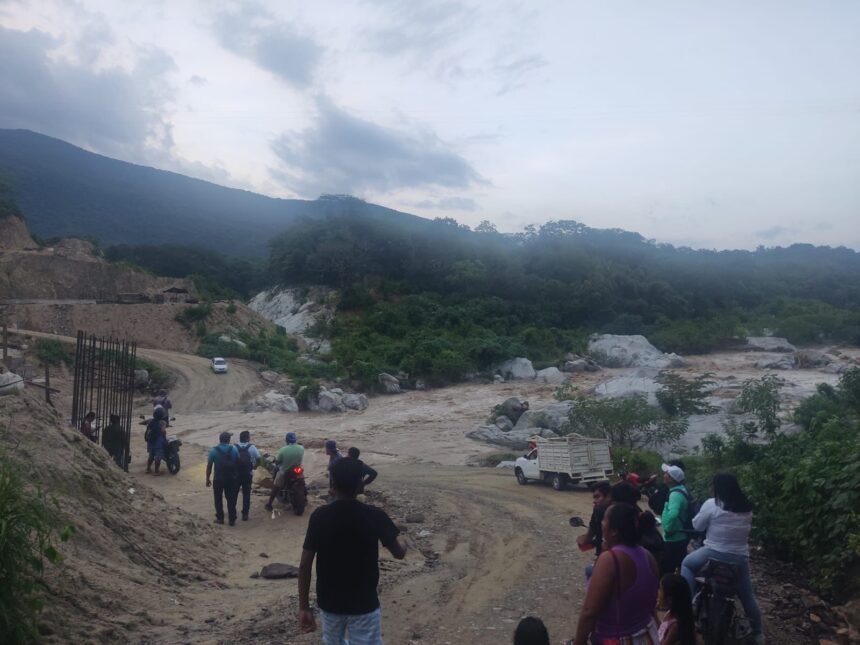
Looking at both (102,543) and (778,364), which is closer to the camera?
(102,543)

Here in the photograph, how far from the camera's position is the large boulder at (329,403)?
3288cm

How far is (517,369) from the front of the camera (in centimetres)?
4347

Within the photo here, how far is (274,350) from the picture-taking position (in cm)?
4450

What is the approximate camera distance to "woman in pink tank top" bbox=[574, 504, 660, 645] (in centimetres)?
349

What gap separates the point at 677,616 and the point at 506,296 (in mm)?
A: 59360

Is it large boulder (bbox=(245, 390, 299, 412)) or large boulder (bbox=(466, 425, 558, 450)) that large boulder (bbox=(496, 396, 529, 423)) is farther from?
large boulder (bbox=(245, 390, 299, 412))

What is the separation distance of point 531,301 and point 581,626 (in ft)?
197

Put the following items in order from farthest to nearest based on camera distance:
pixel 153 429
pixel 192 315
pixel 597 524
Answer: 1. pixel 192 315
2. pixel 153 429
3. pixel 597 524

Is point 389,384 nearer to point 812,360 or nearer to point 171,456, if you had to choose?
point 171,456

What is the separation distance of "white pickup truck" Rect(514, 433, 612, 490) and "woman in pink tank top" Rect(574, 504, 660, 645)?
11.2 m

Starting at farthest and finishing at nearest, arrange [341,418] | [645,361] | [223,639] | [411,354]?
1. [645,361]
2. [411,354]
3. [341,418]
4. [223,639]

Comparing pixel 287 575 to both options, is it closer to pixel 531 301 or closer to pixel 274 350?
pixel 274 350

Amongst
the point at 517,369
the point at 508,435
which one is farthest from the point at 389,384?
the point at 508,435

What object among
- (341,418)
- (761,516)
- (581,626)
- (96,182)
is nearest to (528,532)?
(761,516)
